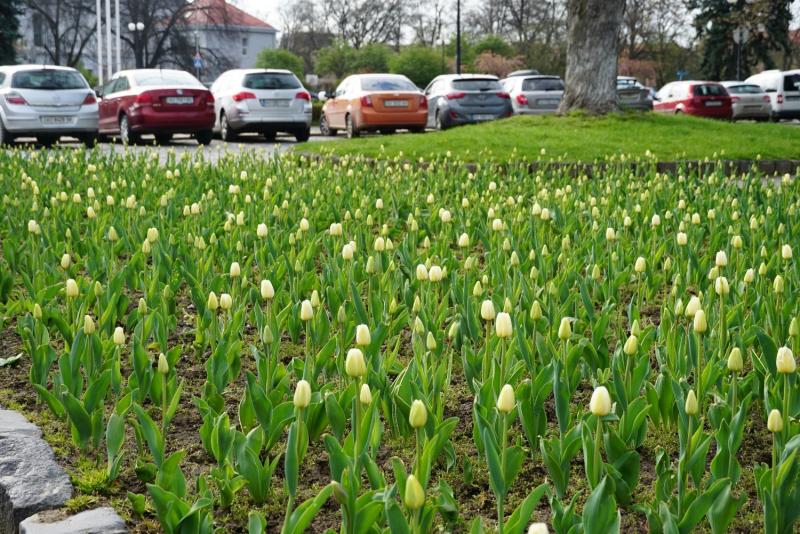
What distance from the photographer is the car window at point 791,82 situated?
32594 millimetres

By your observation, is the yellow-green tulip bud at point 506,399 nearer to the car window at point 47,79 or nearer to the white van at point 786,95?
the car window at point 47,79

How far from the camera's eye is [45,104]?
1791cm

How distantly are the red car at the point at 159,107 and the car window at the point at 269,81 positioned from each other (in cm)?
97

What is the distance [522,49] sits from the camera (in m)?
63.6

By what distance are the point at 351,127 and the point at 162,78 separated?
4096 mm

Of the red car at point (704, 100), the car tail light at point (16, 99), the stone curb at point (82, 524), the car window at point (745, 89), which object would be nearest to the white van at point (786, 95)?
the car window at point (745, 89)

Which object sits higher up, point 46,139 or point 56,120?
point 56,120

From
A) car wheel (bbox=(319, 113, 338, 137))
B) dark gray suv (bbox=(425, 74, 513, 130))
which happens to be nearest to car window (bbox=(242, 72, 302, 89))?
car wheel (bbox=(319, 113, 338, 137))

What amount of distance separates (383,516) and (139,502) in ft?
2.09

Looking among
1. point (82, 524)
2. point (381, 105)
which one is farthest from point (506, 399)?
point (381, 105)

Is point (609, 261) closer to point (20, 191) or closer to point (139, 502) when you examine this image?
point (139, 502)

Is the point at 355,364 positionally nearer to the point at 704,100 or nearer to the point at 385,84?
the point at 385,84

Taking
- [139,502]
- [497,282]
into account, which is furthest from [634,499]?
[497,282]

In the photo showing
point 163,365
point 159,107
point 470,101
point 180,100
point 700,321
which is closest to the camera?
point 700,321
